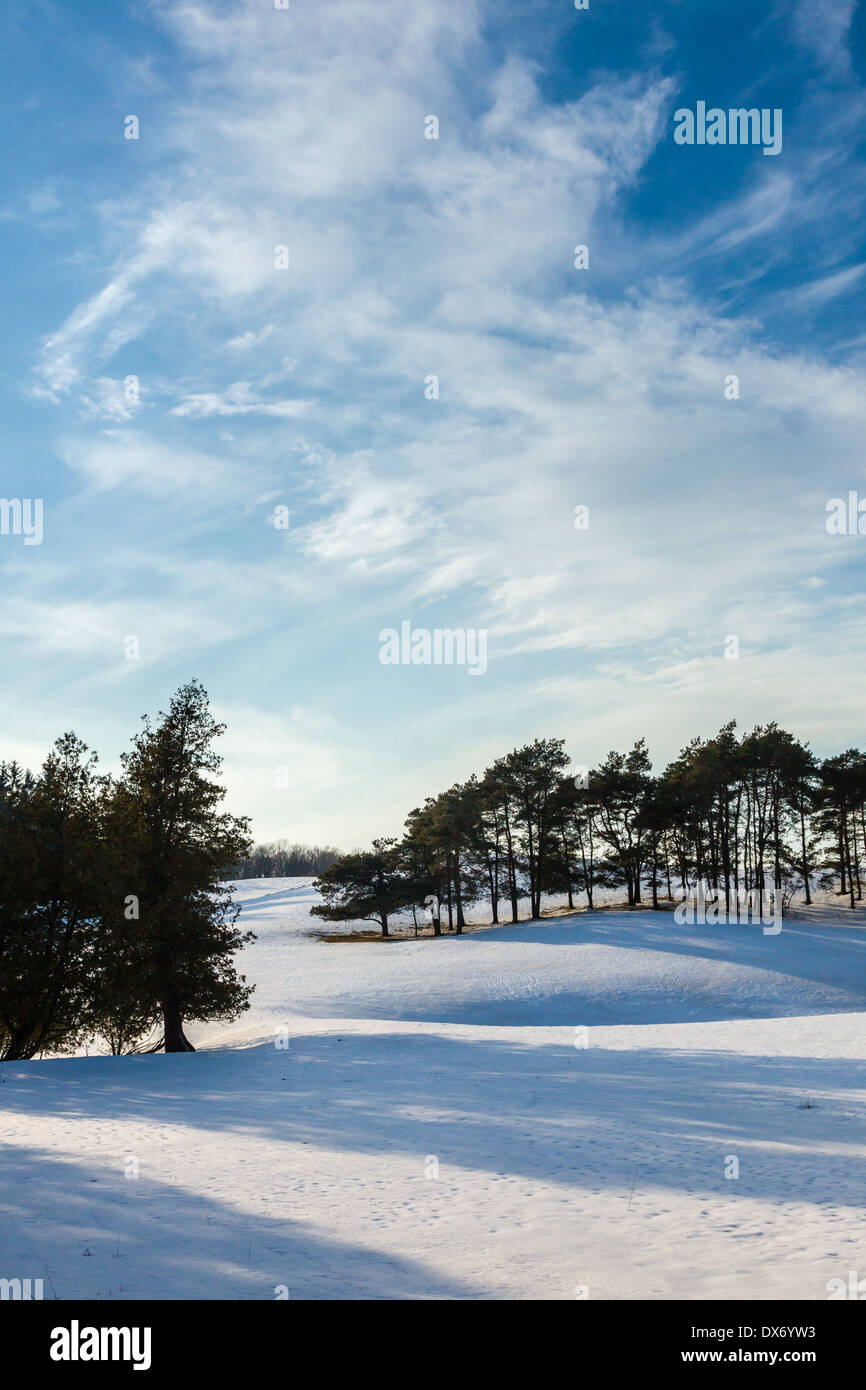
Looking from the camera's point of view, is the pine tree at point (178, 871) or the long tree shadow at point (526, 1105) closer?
the long tree shadow at point (526, 1105)

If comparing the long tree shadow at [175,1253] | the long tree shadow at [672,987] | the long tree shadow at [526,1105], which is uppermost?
the long tree shadow at [175,1253]

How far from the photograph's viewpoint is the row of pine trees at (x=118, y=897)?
25.2 meters

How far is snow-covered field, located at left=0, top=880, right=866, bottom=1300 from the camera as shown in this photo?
803cm

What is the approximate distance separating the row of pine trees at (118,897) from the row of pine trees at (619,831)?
38.1 meters

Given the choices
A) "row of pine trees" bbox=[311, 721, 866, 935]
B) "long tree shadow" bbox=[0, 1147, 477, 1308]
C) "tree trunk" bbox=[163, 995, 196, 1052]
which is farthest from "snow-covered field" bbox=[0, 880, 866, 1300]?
"row of pine trees" bbox=[311, 721, 866, 935]

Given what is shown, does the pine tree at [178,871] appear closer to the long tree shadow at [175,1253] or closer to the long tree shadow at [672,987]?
the long tree shadow at [672,987]

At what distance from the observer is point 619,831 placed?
2655 inches

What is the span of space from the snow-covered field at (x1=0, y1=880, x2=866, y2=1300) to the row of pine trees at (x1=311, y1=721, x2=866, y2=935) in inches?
1457

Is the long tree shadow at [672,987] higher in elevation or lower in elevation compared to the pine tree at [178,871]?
lower

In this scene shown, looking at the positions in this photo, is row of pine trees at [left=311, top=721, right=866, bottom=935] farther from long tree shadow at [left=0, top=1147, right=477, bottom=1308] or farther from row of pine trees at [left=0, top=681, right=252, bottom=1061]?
long tree shadow at [left=0, top=1147, right=477, bottom=1308]

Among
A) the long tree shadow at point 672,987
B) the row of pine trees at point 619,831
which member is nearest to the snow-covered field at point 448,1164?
the long tree shadow at point 672,987

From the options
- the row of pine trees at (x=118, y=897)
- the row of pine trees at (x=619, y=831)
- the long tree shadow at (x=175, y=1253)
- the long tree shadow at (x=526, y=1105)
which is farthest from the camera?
the row of pine trees at (x=619, y=831)
